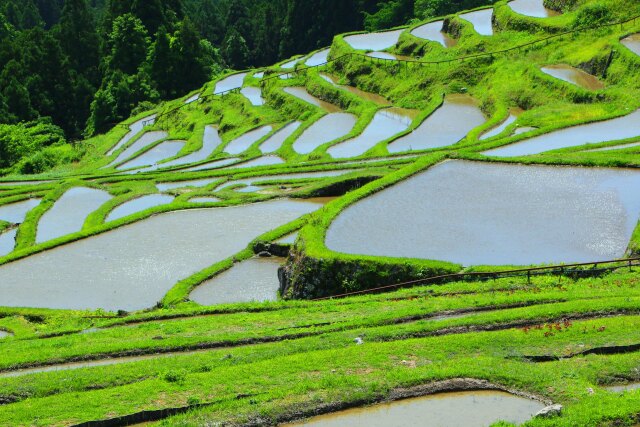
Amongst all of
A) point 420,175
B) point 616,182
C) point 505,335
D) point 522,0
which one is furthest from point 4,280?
point 522,0

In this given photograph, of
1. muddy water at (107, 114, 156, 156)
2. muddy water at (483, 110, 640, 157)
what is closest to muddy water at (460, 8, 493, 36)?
muddy water at (483, 110, 640, 157)

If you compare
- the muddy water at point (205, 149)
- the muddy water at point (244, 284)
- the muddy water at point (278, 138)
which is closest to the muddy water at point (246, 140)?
the muddy water at point (278, 138)

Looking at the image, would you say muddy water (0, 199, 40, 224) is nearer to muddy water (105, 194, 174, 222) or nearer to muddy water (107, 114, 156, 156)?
muddy water (105, 194, 174, 222)

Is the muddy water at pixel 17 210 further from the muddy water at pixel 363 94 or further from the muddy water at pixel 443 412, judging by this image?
the muddy water at pixel 443 412

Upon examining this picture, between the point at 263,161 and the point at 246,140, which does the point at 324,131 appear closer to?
the point at 263,161

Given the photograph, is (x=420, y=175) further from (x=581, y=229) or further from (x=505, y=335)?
(x=505, y=335)

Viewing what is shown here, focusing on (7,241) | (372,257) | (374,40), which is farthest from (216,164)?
(374,40)
